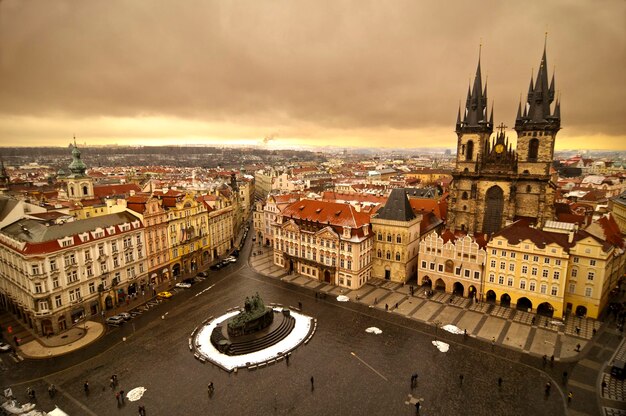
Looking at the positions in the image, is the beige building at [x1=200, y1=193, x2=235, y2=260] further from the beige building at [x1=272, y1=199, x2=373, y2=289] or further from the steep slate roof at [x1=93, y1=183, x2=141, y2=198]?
the steep slate roof at [x1=93, y1=183, x2=141, y2=198]

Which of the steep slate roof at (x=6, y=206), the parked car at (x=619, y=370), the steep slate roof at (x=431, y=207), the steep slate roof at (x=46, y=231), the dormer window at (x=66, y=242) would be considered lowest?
the parked car at (x=619, y=370)

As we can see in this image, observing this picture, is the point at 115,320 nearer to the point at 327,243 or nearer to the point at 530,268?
the point at 327,243

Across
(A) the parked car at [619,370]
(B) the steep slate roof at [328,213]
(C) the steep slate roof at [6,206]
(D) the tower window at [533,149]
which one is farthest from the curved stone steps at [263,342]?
(D) the tower window at [533,149]

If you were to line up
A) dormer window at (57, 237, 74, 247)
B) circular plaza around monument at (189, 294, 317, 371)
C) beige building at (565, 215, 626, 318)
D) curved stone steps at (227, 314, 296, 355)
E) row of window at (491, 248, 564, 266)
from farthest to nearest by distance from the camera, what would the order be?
row of window at (491, 248, 564, 266), beige building at (565, 215, 626, 318), dormer window at (57, 237, 74, 247), curved stone steps at (227, 314, 296, 355), circular plaza around monument at (189, 294, 317, 371)

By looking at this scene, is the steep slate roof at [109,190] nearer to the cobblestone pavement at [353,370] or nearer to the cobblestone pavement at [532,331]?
the cobblestone pavement at [353,370]

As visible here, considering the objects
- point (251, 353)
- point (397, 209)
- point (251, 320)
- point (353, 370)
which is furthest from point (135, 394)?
point (397, 209)

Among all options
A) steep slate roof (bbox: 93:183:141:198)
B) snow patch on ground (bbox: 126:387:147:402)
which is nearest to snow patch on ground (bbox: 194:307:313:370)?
snow patch on ground (bbox: 126:387:147:402)

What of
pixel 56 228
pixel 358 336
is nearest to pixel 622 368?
pixel 358 336
